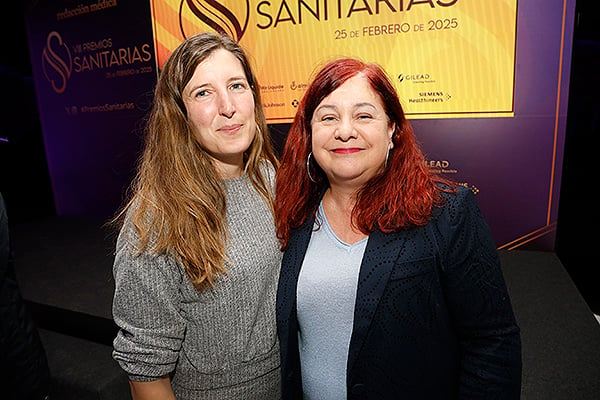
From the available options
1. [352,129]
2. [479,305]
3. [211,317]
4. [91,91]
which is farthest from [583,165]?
[91,91]

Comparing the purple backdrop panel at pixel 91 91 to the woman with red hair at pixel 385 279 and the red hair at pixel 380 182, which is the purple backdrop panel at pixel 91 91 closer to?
the red hair at pixel 380 182

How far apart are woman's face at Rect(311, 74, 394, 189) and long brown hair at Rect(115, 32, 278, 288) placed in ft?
1.20

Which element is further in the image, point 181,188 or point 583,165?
point 583,165

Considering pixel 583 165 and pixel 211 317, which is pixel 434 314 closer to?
pixel 211 317

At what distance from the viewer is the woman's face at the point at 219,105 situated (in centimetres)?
136

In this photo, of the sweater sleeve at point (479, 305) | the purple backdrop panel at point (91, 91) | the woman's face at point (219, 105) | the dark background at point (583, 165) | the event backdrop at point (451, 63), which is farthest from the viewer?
the purple backdrop panel at point (91, 91)

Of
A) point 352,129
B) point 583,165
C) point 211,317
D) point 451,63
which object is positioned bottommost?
point 211,317

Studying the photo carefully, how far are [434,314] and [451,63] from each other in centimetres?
162

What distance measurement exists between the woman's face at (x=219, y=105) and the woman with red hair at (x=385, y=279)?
0.73 feet

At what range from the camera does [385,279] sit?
119cm

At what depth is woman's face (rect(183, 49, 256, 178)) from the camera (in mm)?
1356

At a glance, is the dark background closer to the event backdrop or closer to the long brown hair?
the event backdrop

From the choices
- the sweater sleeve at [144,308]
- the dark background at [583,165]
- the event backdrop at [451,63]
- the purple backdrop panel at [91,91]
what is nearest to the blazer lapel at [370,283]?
the sweater sleeve at [144,308]

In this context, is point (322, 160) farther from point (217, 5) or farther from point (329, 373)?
point (217, 5)
